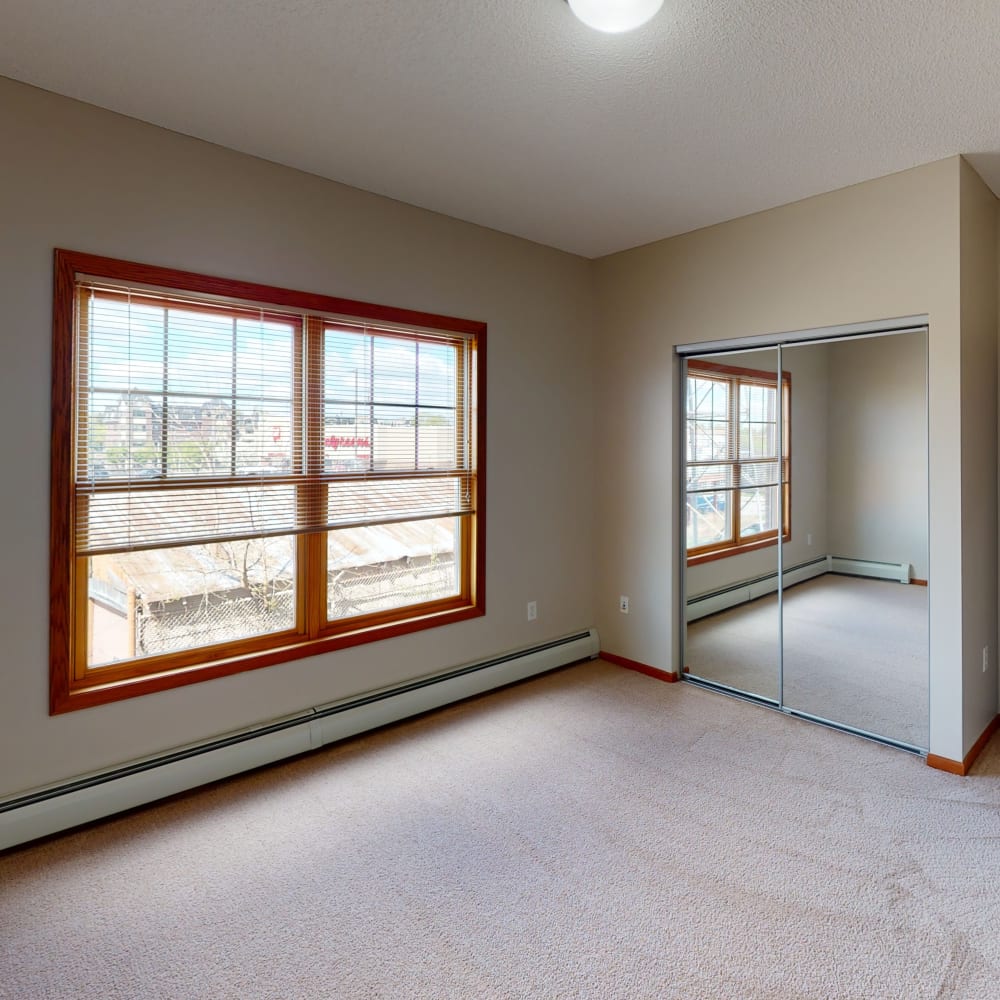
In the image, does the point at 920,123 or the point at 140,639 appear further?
the point at 140,639

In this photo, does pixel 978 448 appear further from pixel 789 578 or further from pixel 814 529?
pixel 789 578

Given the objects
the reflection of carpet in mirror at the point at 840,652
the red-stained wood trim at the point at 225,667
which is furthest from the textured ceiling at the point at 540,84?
the red-stained wood trim at the point at 225,667

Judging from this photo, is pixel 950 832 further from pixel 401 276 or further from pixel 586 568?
pixel 401 276

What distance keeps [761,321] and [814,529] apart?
117 centimetres

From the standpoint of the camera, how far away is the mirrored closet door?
3.01m

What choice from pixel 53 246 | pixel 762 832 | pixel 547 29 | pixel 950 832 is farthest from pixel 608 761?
pixel 53 246

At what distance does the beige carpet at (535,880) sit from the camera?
1738 mm

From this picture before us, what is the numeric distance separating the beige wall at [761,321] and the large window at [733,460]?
136 millimetres

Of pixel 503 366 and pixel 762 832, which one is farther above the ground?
pixel 503 366

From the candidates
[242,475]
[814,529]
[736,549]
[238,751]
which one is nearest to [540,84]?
[242,475]

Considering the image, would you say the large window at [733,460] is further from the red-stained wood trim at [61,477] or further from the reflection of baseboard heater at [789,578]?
the red-stained wood trim at [61,477]

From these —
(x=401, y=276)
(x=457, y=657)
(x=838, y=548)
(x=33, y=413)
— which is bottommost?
(x=457, y=657)

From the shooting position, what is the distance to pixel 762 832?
2375 millimetres

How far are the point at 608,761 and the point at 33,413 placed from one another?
2.76 meters
